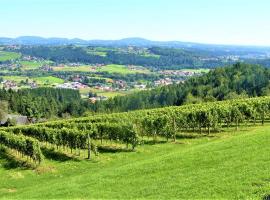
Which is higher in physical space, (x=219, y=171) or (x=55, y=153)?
(x=219, y=171)

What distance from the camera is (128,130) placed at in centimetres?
7150

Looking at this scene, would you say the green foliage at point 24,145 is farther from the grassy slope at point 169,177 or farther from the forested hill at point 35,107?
the forested hill at point 35,107

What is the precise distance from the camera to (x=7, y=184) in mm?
55094

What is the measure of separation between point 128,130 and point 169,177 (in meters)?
29.8

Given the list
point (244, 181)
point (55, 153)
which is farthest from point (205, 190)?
point (55, 153)

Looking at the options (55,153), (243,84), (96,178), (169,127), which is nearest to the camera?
(96,178)

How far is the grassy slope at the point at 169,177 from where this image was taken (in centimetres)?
3379

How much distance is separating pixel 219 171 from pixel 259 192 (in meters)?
10.7

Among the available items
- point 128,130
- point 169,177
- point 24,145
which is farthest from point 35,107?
point 169,177

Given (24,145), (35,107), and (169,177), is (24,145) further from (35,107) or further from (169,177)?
(35,107)

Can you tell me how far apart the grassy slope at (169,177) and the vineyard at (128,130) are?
19.4 feet

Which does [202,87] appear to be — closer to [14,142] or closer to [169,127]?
[169,127]

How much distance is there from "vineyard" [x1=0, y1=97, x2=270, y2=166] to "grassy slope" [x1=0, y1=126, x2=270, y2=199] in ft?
19.4

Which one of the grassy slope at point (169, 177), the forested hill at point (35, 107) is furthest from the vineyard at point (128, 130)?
the forested hill at point (35, 107)
